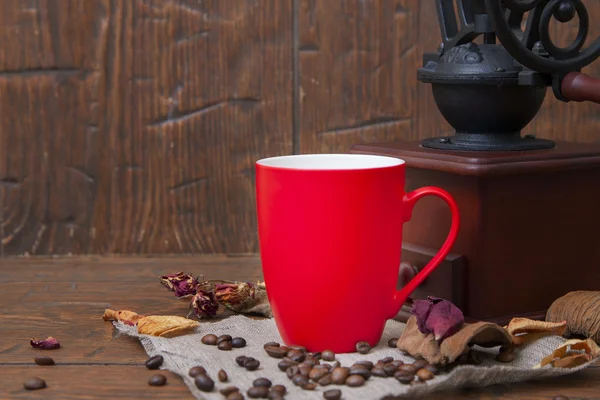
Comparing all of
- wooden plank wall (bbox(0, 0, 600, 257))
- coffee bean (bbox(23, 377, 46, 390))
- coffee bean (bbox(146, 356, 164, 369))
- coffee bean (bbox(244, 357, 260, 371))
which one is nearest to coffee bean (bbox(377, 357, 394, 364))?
coffee bean (bbox(244, 357, 260, 371))

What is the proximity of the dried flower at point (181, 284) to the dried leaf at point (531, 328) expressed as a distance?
1.32 feet

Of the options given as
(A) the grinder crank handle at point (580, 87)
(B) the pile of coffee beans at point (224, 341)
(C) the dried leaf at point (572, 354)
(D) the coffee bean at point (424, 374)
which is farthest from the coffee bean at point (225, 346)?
(A) the grinder crank handle at point (580, 87)

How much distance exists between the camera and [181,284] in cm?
112

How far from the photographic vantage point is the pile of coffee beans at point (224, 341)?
932 millimetres

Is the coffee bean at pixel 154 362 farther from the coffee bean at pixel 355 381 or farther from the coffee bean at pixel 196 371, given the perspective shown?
the coffee bean at pixel 355 381

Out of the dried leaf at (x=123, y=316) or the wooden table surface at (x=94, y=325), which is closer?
the wooden table surface at (x=94, y=325)

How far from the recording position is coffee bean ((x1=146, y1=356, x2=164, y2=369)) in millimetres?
881

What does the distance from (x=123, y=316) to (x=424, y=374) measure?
38cm

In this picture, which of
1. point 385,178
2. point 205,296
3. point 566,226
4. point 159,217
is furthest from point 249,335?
point 159,217

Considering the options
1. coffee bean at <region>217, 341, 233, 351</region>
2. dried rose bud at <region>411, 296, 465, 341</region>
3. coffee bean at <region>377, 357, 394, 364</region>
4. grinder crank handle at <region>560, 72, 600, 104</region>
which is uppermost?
grinder crank handle at <region>560, 72, 600, 104</region>

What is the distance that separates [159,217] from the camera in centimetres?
144

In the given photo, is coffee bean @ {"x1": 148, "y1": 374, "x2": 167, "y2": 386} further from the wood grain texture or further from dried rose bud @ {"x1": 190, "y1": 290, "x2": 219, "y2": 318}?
the wood grain texture

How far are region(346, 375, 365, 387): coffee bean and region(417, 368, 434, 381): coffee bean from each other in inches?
2.2

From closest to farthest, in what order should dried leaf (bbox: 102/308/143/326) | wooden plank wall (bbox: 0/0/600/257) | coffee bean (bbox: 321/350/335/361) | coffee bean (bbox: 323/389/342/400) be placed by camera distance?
coffee bean (bbox: 323/389/342/400)
coffee bean (bbox: 321/350/335/361)
dried leaf (bbox: 102/308/143/326)
wooden plank wall (bbox: 0/0/600/257)
